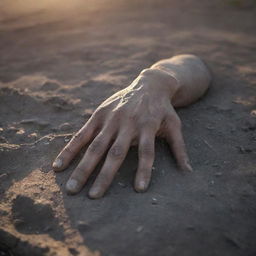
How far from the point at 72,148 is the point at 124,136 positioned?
1.06 ft

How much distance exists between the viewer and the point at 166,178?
5.81 feet

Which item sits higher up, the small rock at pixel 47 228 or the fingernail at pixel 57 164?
the fingernail at pixel 57 164

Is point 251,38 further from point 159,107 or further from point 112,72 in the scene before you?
point 159,107

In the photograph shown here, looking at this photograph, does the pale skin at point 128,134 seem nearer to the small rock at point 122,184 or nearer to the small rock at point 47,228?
the small rock at point 122,184

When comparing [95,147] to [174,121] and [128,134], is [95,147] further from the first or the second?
[174,121]

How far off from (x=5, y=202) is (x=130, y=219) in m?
0.71

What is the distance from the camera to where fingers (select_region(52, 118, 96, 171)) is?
1.82m

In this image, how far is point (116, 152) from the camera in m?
1.73

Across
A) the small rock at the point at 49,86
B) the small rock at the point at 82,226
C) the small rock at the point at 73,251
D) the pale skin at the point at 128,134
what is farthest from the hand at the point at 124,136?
the small rock at the point at 49,86

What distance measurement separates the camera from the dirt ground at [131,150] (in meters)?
1.48

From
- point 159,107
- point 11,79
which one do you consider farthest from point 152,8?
point 159,107

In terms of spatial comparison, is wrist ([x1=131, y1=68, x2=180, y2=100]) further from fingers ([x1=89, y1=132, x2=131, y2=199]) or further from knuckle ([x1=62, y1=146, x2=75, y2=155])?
knuckle ([x1=62, y1=146, x2=75, y2=155])

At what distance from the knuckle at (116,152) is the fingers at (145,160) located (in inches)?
4.4

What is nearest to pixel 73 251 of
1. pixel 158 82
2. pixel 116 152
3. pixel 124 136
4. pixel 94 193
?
pixel 94 193
